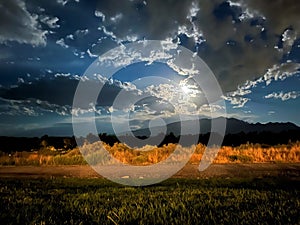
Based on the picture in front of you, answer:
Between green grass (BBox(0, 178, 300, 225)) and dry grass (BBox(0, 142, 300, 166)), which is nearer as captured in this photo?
green grass (BBox(0, 178, 300, 225))

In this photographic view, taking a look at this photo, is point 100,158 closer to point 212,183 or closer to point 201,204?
point 212,183

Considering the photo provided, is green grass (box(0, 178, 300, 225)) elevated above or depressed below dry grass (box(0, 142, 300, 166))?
below

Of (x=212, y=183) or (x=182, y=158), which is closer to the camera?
(x=212, y=183)

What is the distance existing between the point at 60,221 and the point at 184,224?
5.56ft

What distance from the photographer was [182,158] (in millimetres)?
21359

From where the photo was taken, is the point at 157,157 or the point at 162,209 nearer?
the point at 162,209

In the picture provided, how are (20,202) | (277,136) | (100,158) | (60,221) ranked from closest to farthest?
1. (60,221)
2. (20,202)
3. (100,158)
4. (277,136)

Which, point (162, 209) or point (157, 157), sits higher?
point (157, 157)

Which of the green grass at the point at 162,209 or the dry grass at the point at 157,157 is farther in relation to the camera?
the dry grass at the point at 157,157

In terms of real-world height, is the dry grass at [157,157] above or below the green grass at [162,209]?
above

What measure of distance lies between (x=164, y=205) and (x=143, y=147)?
65.9 feet

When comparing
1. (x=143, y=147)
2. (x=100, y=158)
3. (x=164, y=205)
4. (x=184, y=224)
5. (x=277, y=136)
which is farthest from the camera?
(x=277, y=136)

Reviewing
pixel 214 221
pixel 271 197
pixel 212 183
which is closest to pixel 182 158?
pixel 212 183

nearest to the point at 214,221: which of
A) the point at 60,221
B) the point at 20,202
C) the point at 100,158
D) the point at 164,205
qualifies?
the point at 164,205
